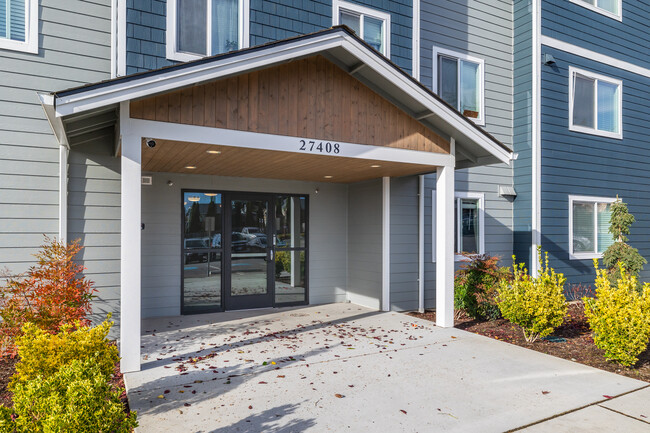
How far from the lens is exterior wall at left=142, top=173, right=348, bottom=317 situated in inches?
290

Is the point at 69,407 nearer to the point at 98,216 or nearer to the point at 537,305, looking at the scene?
the point at 98,216

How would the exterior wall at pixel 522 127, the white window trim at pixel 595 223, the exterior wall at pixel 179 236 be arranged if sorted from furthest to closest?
1. the white window trim at pixel 595 223
2. the exterior wall at pixel 522 127
3. the exterior wall at pixel 179 236

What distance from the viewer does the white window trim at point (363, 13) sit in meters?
7.76

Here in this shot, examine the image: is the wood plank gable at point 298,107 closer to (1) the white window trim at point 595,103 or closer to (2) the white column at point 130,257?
(2) the white column at point 130,257

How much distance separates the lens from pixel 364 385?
4484 mm

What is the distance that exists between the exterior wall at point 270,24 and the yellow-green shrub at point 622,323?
5.30m

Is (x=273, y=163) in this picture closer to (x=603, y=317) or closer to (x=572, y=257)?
(x=603, y=317)

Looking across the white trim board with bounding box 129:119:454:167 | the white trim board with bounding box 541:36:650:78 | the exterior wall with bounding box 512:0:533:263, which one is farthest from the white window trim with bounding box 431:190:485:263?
the white trim board with bounding box 541:36:650:78

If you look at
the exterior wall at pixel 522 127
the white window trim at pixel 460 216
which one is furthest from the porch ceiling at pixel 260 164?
the exterior wall at pixel 522 127

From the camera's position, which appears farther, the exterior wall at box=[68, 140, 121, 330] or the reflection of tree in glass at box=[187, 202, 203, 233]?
the reflection of tree in glass at box=[187, 202, 203, 233]

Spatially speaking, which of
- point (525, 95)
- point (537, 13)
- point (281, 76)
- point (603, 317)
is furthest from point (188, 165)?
point (537, 13)

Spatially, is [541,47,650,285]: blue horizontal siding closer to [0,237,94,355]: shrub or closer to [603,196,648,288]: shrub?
[603,196,648,288]: shrub

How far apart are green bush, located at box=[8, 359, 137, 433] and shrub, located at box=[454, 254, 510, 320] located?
6.26m

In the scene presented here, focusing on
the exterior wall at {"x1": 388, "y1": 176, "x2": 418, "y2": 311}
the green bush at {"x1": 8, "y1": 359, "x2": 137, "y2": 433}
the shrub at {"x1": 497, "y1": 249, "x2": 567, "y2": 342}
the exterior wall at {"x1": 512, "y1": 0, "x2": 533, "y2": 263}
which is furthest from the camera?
the exterior wall at {"x1": 512, "y1": 0, "x2": 533, "y2": 263}
